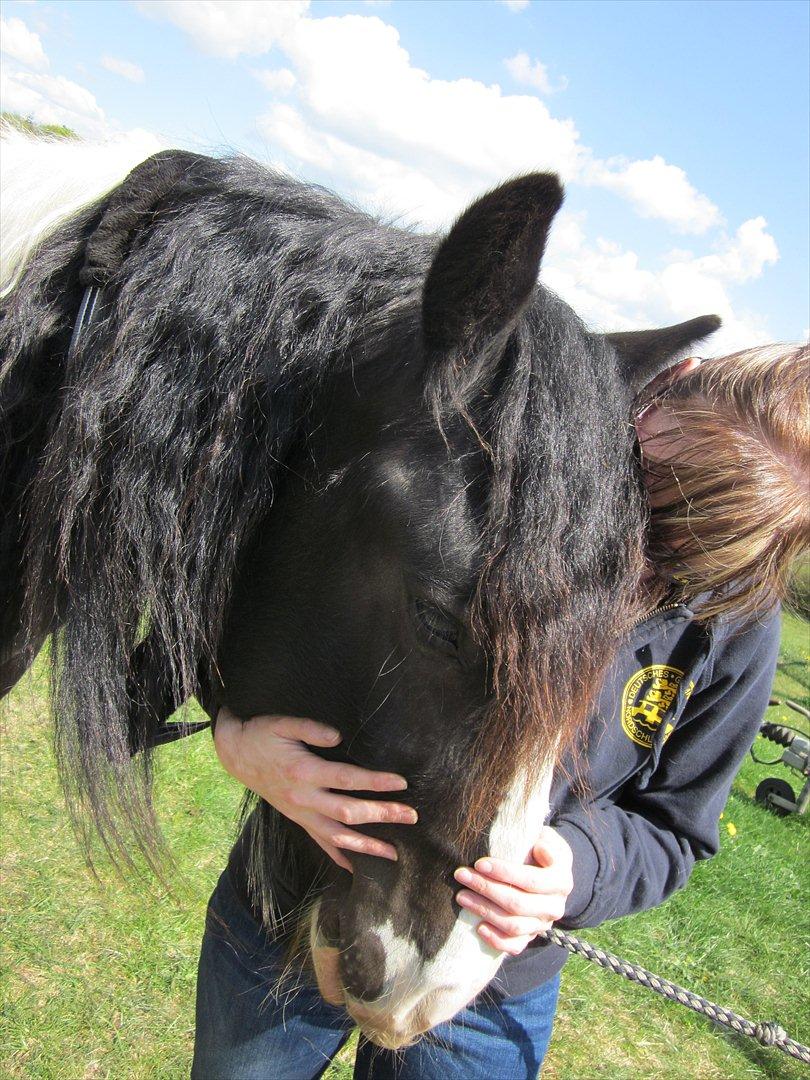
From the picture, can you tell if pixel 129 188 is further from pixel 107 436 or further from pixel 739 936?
pixel 739 936

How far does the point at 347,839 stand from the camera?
1.33 m

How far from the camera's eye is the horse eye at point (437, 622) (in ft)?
4.02

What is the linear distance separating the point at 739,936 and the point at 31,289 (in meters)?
4.94

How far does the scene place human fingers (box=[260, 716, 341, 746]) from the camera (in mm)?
1381

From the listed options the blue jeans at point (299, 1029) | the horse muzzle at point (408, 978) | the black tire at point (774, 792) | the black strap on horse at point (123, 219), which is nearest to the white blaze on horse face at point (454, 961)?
the horse muzzle at point (408, 978)

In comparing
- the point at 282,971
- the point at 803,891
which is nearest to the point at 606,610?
the point at 282,971

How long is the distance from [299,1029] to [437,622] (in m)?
1.12

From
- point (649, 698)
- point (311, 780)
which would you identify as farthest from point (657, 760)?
point (311, 780)

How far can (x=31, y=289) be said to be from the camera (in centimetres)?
Result: 146

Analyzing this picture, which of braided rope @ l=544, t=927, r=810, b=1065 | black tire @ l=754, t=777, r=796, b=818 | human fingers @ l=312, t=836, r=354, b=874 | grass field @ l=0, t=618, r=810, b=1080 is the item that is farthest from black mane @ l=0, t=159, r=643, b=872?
black tire @ l=754, t=777, r=796, b=818

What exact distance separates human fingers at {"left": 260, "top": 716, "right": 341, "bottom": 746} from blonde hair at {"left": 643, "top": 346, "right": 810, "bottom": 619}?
0.67 meters

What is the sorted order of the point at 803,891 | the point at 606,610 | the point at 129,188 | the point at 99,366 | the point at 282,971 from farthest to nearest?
the point at 803,891, the point at 282,971, the point at 129,188, the point at 99,366, the point at 606,610

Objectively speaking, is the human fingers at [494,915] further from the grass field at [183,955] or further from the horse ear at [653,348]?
the horse ear at [653,348]

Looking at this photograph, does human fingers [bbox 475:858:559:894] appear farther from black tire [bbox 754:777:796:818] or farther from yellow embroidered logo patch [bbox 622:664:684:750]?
black tire [bbox 754:777:796:818]
